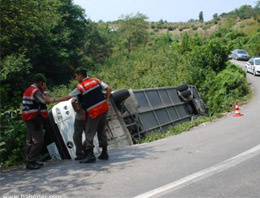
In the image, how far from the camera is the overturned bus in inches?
304

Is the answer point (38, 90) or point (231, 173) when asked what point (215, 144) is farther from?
point (38, 90)

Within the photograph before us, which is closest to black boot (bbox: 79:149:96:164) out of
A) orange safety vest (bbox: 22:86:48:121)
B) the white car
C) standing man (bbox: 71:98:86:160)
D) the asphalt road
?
the asphalt road

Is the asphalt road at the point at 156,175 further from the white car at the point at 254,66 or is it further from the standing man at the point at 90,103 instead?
the white car at the point at 254,66

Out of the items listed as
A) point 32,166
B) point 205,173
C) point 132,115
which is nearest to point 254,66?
point 132,115

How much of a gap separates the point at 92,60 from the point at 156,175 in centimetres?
4060

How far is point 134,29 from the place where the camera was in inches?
1918

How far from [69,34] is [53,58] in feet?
14.8

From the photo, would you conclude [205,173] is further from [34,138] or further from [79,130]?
[34,138]

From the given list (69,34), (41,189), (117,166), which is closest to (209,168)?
(117,166)

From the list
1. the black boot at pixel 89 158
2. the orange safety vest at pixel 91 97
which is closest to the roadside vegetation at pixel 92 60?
the black boot at pixel 89 158

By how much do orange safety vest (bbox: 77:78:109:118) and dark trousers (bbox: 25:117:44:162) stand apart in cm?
107

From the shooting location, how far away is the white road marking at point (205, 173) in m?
3.97

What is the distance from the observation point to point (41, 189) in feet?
14.1

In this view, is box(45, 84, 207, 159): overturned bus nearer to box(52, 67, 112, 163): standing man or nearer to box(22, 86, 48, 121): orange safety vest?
box(22, 86, 48, 121): orange safety vest
